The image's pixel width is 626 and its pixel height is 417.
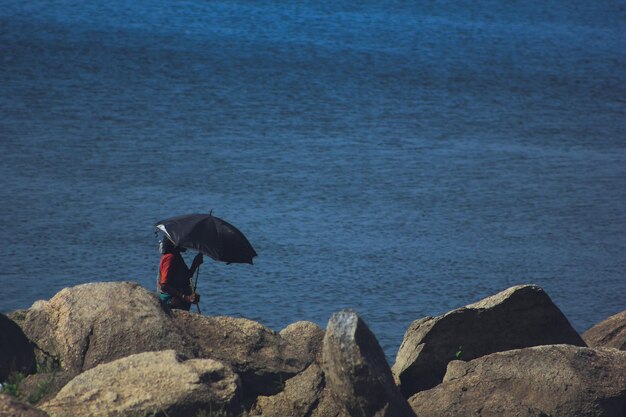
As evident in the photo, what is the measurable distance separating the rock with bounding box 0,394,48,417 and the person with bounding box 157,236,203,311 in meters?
4.03

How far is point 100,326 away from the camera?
11867 millimetres

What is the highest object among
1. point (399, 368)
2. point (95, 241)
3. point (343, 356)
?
point (343, 356)

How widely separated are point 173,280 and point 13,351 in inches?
94.8

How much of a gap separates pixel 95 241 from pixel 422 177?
1012 cm

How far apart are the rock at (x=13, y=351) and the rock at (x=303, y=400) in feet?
7.43

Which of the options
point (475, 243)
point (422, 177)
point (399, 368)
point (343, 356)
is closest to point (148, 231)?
Answer: point (475, 243)

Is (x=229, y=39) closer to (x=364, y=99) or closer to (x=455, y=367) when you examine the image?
(x=364, y=99)

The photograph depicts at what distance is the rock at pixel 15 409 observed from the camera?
31.0 ft

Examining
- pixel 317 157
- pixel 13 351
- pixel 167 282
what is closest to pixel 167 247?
pixel 167 282

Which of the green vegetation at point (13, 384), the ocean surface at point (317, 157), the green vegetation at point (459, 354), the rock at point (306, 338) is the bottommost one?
the ocean surface at point (317, 157)

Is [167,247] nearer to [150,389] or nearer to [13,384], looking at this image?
[13,384]

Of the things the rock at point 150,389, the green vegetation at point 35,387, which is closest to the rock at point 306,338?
the rock at point 150,389

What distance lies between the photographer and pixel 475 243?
2556 cm

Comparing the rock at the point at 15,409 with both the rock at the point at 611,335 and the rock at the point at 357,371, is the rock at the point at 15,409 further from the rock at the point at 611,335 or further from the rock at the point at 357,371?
the rock at the point at 611,335
